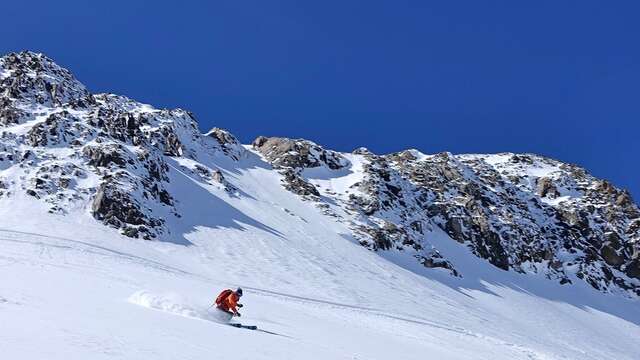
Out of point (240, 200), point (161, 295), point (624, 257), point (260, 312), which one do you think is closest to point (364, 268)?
point (240, 200)

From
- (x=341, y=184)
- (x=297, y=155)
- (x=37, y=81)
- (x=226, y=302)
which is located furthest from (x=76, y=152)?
(x=226, y=302)

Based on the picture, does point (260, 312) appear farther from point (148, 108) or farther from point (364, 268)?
point (148, 108)

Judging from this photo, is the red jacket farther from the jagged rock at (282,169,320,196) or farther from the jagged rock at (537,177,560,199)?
the jagged rock at (537,177,560,199)

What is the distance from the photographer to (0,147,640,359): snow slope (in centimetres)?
1530

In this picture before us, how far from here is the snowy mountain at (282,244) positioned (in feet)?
64.5

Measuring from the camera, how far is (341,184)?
87.6m

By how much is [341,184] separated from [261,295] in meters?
50.1

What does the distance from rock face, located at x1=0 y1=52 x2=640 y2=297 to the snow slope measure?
2.14 m

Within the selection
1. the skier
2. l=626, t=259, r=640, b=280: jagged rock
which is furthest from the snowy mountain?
the skier

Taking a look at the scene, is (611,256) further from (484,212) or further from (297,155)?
(297,155)

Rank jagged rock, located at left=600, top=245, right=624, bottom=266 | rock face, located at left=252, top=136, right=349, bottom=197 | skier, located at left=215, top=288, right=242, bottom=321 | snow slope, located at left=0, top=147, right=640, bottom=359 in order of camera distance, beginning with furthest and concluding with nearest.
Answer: jagged rock, located at left=600, top=245, right=624, bottom=266
rock face, located at left=252, top=136, right=349, bottom=197
skier, located at left=215, top=288, right=242, bottom=321
snow slope, located at left=0, top=147, right=640, bottom=359

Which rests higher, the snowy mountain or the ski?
the snowy mountain

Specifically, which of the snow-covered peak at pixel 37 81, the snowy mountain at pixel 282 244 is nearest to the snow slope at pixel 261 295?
the snowy mountain at pixel 282 244

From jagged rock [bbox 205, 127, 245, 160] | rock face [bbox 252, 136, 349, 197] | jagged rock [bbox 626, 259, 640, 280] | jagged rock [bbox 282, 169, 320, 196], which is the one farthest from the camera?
jagged rock [bbox 626, 259, 640, 280]
